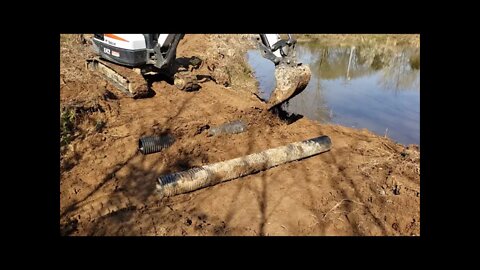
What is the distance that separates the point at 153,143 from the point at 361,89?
34.3ft

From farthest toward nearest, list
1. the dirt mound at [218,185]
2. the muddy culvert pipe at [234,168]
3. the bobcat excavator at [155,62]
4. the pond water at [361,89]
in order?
the pond water at [361,89] < the bobcat excavator at [155,62] < the muddy culvert pipe at [234,168] < the dirt mound at [218,185]

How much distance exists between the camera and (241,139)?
7445mm

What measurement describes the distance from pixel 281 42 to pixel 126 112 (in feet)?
13.2

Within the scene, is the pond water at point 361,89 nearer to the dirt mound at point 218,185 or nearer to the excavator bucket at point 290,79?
the dirt mound at point 218,185

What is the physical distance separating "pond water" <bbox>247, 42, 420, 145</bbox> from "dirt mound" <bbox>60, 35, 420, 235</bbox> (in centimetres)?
252

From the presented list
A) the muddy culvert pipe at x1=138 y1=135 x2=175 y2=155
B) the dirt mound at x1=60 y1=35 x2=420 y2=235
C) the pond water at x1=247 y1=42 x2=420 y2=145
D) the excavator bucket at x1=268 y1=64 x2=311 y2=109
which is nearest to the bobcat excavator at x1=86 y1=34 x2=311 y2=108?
the excavator bucket at x1=268 y1=64 x2=311 y2=109

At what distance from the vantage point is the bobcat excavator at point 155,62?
6.66m

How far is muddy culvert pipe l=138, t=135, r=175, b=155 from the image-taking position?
21.3 ft

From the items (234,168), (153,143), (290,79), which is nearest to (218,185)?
(234,168)

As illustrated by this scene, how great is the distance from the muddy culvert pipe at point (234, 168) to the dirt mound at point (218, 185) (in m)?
0.14

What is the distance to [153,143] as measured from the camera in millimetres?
6594

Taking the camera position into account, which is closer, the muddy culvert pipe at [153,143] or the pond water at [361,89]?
the muddy culvert pipe at [153,143]

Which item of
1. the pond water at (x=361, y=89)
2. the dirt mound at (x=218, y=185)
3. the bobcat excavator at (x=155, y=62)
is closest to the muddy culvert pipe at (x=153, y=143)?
the dirt mound at (x=218, y=185)

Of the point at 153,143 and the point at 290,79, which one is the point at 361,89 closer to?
the point at 290,79
